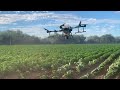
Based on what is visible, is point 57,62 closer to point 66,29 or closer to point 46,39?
point 46,39

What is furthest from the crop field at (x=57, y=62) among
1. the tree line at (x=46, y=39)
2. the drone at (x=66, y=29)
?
the drone at (x=66, y=29)

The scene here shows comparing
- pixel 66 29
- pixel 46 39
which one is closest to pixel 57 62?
pixel 46 39

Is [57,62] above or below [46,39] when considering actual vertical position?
below
